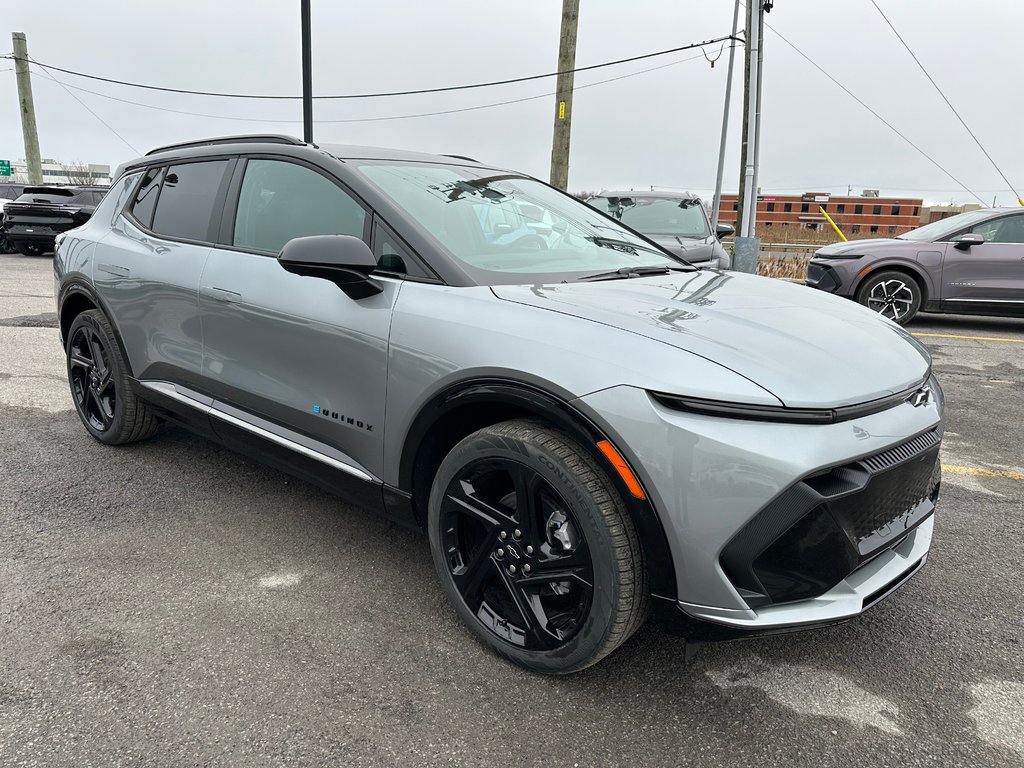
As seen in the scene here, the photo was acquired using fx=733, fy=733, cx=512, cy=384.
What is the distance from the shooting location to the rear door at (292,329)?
8.24 feet

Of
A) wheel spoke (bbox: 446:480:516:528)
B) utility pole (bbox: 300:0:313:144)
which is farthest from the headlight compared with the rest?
utility pole (bbox: 300:0:313:144)

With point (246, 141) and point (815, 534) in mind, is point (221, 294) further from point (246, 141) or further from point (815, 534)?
point (815, 534)

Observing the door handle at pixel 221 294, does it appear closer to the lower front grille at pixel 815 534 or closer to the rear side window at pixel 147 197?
the rear side window at pixel 147 197

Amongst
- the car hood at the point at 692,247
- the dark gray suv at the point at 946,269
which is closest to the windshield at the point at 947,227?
the dark gray suv at the point at 946,269

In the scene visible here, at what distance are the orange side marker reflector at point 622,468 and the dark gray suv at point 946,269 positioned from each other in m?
7.80

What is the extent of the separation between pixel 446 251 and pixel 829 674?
1818mm

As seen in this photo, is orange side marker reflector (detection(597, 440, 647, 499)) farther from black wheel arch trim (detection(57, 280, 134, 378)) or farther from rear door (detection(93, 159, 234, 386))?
black wheel arch trim (detection(57, 280, 134, 378))

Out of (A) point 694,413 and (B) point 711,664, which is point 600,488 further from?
(B) point 711,664

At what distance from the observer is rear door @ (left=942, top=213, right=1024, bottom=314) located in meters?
8.51

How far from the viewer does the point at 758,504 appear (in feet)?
5.78

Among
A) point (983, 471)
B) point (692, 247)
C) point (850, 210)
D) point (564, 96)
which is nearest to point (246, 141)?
point (983, 471)

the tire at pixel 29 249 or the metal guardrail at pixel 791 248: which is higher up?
the metal guardrail at pixel 791 248

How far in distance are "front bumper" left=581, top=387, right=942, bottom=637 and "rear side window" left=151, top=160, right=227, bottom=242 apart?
227cm

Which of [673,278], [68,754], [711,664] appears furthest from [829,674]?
[68,754]
